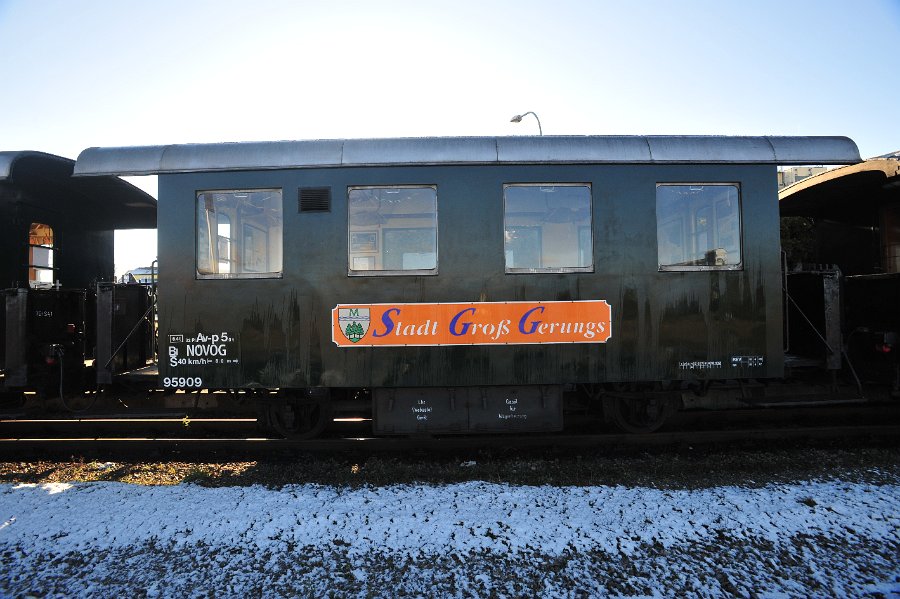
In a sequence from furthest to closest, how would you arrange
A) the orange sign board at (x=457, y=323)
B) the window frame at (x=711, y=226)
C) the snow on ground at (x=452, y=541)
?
the window frame at (x=711, y=226)
the orange sign board at (x=457, y=323)
the snow on ground at (x=452, y=541)

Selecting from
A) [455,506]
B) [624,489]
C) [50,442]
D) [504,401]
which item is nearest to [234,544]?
[455,506]

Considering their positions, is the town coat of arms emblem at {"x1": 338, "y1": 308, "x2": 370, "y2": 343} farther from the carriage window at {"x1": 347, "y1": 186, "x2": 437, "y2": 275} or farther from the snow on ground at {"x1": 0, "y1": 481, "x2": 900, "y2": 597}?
the snow on ground at {"x1": 0, "y1": 481, "x2": 900, "y2": 597}

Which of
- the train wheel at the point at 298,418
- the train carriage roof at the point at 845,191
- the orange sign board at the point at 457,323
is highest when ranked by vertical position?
the train carriage roof at the point at 845,191

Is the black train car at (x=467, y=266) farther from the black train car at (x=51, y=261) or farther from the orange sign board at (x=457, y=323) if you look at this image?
the black train car at (x=51, y=261)

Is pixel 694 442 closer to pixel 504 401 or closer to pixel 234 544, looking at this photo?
pixel 504 401

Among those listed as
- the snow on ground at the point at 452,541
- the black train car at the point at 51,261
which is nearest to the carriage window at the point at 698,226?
the snow on ground at the point at 452,541

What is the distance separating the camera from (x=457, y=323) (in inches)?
188

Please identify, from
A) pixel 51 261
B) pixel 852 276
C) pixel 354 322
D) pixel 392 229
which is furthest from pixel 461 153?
pixel 51 261

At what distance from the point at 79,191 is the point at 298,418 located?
478cm

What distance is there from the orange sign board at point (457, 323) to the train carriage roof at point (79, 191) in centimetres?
369

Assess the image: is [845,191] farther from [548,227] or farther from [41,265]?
[41,265]

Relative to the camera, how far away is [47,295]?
220 inches

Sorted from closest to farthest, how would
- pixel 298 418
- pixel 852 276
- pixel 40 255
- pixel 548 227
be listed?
1. pixel 548 227
2. pixel 298 418
3. pixel 852 276
4. pixel 40 255

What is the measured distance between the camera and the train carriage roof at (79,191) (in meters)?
5.71
